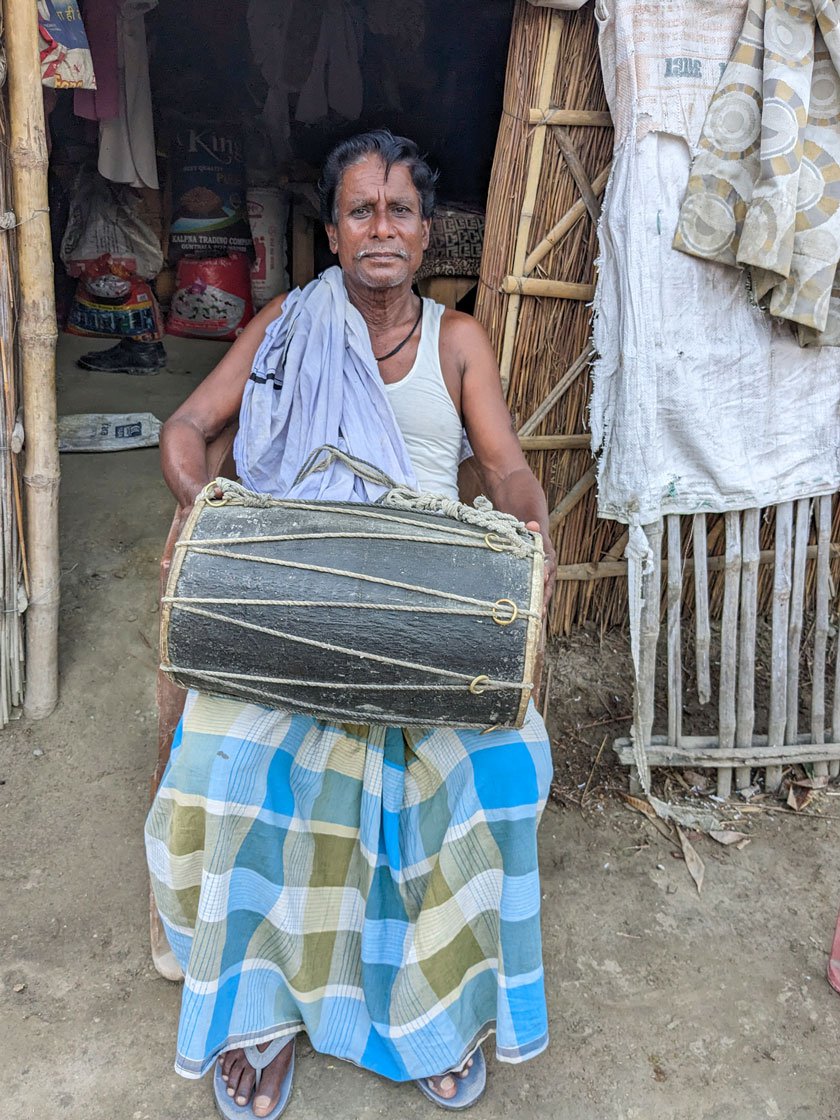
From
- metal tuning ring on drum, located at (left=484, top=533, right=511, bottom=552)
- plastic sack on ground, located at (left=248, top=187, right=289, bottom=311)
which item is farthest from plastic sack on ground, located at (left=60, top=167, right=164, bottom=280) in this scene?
metal tuning ring on drum, located at (left=484, top=533, right=511, bottom=552)

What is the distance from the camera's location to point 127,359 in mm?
4727

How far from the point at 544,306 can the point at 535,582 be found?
54.7 inches

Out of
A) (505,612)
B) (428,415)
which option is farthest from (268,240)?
(505,612)

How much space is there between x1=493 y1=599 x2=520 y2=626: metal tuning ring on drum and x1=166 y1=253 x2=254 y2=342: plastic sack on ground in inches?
154

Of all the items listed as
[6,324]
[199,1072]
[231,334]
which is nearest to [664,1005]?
[199,1072]

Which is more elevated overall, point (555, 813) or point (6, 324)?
point (6, 324)

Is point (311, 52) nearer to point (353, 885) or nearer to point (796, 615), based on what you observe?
point (796, 615)

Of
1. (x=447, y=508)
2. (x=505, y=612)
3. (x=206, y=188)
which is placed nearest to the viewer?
(x=505, y=612)

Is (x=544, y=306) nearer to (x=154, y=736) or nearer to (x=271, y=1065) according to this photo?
(x=154, y=736)

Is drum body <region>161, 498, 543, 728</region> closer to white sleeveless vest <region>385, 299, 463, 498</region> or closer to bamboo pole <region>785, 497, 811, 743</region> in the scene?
white sleeveless vest <region>385, 299, 463, 498</region>

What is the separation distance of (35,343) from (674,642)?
6.34 ft

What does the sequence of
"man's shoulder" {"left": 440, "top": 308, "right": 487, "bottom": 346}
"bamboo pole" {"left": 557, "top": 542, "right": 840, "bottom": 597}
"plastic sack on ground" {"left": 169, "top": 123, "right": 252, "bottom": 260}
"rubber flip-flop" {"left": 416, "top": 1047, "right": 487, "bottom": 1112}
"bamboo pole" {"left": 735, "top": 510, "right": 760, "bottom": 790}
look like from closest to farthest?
"rubber flip-flop" {"left": 416, "top": 1047, "right": 487, "bottom": 1112}, "man's shoulder" {"left": 440, "top": 308, "right": 487, "bottom": 346}, "bamboo pole" {"left": 735, "top": 510, "right": 760, "bottom": 790}, "bamboo pole" {"left": 557, "top": 542, "right": 840, "bottom": 597}, "plastic sack on ground" {"left": 169, "top": 123, "right": 252, "bottom": 260}

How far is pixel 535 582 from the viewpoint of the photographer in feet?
5.48

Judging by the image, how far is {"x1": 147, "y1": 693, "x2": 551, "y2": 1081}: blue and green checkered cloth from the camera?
1776 millimetres
